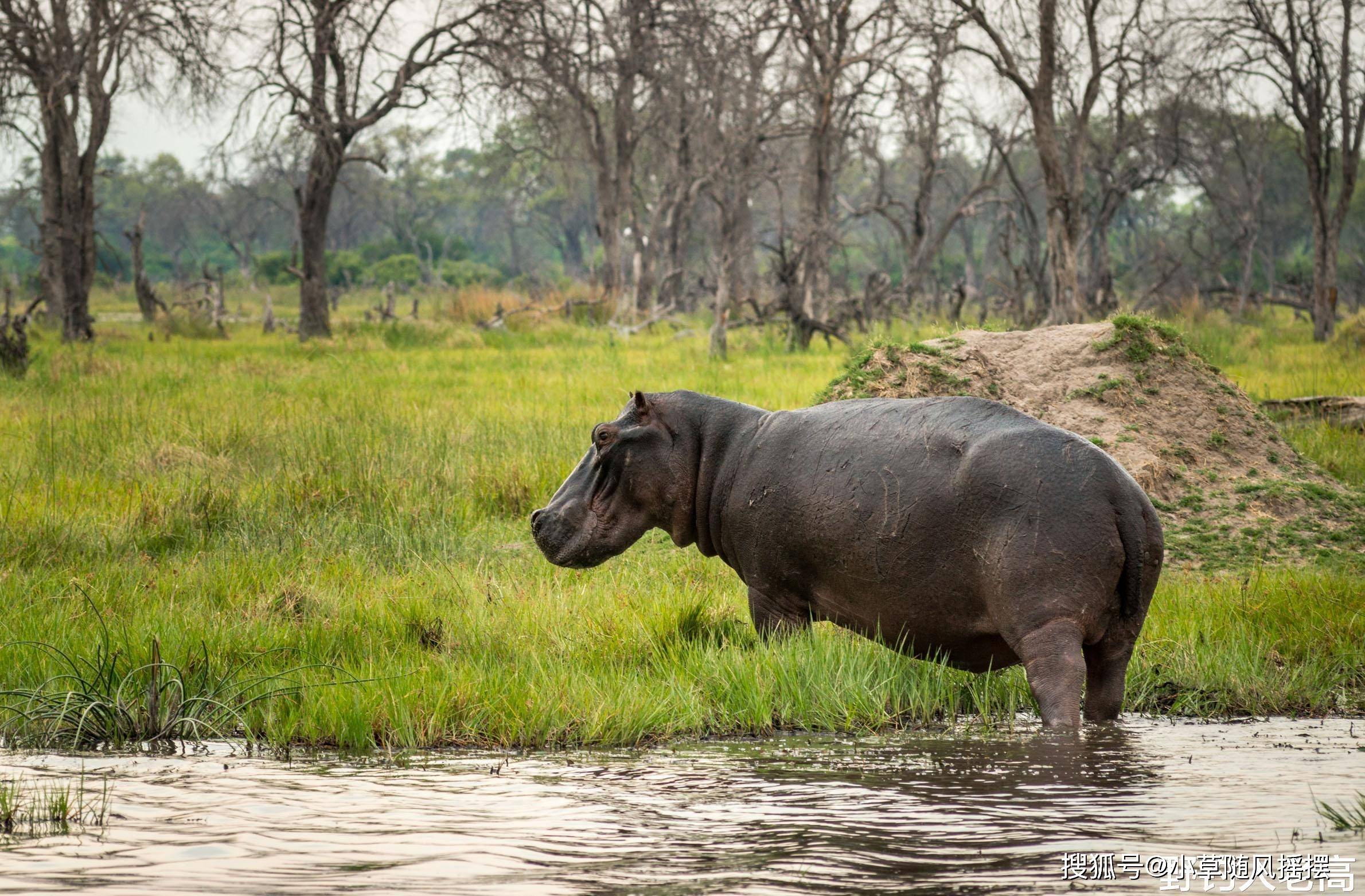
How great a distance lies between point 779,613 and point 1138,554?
1.44 meters

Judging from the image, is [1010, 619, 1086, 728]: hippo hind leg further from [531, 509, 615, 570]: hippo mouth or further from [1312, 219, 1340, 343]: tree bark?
[1312, 219, 1340, 343]: tree bark

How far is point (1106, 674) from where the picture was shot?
169 inches

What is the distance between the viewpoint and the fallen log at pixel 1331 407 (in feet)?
34.9

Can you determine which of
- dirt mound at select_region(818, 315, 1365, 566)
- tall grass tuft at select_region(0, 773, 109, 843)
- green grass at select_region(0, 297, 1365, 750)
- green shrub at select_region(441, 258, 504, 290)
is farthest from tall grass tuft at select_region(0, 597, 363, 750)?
green shrub at select_region(441, 258, 504, 290)

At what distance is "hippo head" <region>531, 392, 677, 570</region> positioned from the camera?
507 centimetres

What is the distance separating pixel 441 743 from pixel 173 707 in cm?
97

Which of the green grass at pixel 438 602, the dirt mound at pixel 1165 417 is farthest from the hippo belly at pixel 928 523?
the dirt mound at pixel 1165 417

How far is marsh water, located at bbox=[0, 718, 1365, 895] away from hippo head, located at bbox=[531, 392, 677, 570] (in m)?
1.02

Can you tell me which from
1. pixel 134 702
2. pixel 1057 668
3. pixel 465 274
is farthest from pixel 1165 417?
pixel 465 274

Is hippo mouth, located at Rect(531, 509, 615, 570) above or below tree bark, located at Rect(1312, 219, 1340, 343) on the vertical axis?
below

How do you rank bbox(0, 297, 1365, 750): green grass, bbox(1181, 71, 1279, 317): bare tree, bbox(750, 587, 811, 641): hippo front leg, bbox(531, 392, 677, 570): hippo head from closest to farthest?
bbox(0, 297, 1365, 750): green grass
bbox(750, 587, 811, 641): hippo front leg
bbox(531, 392, 677, 570): hippo head
bbox(1181, 71, 1279, 317): bare tree

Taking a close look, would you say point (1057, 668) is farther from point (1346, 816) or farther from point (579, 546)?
point (579, 546)

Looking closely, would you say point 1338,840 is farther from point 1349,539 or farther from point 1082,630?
point 1349,539

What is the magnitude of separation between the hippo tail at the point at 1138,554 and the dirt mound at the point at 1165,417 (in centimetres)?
341
